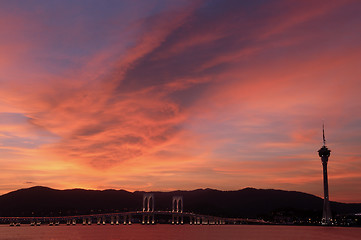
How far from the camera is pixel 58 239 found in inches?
5408

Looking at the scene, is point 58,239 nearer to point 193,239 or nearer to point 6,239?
point 6,239

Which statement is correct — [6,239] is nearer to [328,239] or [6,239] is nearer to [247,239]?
[247,239]

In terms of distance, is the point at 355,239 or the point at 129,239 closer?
the point at 129,239

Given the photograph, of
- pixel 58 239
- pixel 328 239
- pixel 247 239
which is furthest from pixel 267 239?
pixel 58 239

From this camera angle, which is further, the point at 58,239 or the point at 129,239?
the point at 58,239

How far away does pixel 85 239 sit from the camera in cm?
13300

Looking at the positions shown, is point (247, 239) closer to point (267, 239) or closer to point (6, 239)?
point (267, 239)

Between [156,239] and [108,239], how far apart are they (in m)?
14.2

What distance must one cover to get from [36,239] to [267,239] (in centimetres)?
7109

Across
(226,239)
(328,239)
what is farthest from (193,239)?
(328,239)

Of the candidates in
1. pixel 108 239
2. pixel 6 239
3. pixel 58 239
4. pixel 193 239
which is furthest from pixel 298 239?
pixel 6 239

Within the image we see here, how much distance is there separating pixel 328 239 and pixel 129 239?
60.9 metres

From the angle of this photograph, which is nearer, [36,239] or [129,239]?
[129,239]

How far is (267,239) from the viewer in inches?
5276
